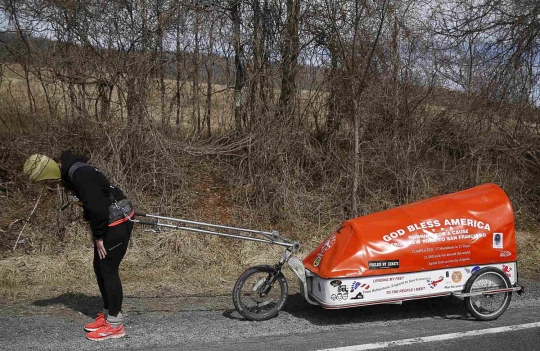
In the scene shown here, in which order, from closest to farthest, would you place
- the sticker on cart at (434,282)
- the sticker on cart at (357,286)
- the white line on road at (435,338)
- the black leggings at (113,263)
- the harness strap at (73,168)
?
1. the white line on road at (435,338)
2. the harness strap at (73,168)
3. the black leggings at (113,263)
4. the sticker on cart at (357,286)
5. the sticker on cart at (434,282)

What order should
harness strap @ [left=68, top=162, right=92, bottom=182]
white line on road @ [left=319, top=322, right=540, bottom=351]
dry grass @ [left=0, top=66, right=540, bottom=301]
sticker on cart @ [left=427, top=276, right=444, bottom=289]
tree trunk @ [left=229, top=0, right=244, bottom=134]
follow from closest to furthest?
white line on road @ [left=319, top=322, right=540, bottom=351] → harness strap @ [left=68, top=162, right=92, bottom=182] → sticker on cart @ [left=427, top=276, right=444, bottom=289] → dry grass @ [left=0, top=66, right=540, bottom=301] → tree trunk @ [left=229, top=0, right=244, bottom=134]

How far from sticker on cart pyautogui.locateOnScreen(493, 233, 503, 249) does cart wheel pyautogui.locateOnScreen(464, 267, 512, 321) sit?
0.82ft

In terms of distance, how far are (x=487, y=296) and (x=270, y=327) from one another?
7.90 feet

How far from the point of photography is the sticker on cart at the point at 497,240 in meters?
5.91

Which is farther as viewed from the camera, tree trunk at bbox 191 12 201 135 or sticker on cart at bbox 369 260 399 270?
tree trunk at bbox 191 12 201 135

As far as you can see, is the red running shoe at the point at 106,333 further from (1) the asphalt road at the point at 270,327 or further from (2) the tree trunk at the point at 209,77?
(2) the tree trunk at the point at 209,77

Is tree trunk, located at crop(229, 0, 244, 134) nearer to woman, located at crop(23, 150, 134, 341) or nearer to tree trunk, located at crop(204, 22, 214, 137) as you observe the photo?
tree trunk, located at crop(204, 22, 214, 137)

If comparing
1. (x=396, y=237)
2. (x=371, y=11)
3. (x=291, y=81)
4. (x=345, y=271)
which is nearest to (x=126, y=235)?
(x=345, y=271)

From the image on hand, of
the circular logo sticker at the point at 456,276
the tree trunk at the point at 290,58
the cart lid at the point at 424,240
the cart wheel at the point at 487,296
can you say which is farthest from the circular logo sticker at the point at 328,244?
the tree trunk at the point at 290,58

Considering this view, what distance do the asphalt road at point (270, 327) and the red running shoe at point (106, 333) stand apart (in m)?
0.06

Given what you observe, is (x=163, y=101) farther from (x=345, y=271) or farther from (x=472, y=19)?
(x=472, y=19)

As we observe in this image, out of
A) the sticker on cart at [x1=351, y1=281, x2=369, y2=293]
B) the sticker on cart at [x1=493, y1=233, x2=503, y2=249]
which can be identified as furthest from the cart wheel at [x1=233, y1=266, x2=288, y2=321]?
the sticker on cart at [x1=493, y1=233, x2=503, y2=249]

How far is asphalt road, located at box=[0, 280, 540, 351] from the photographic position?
16.6 feet

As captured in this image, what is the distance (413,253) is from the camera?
18.6 ft
